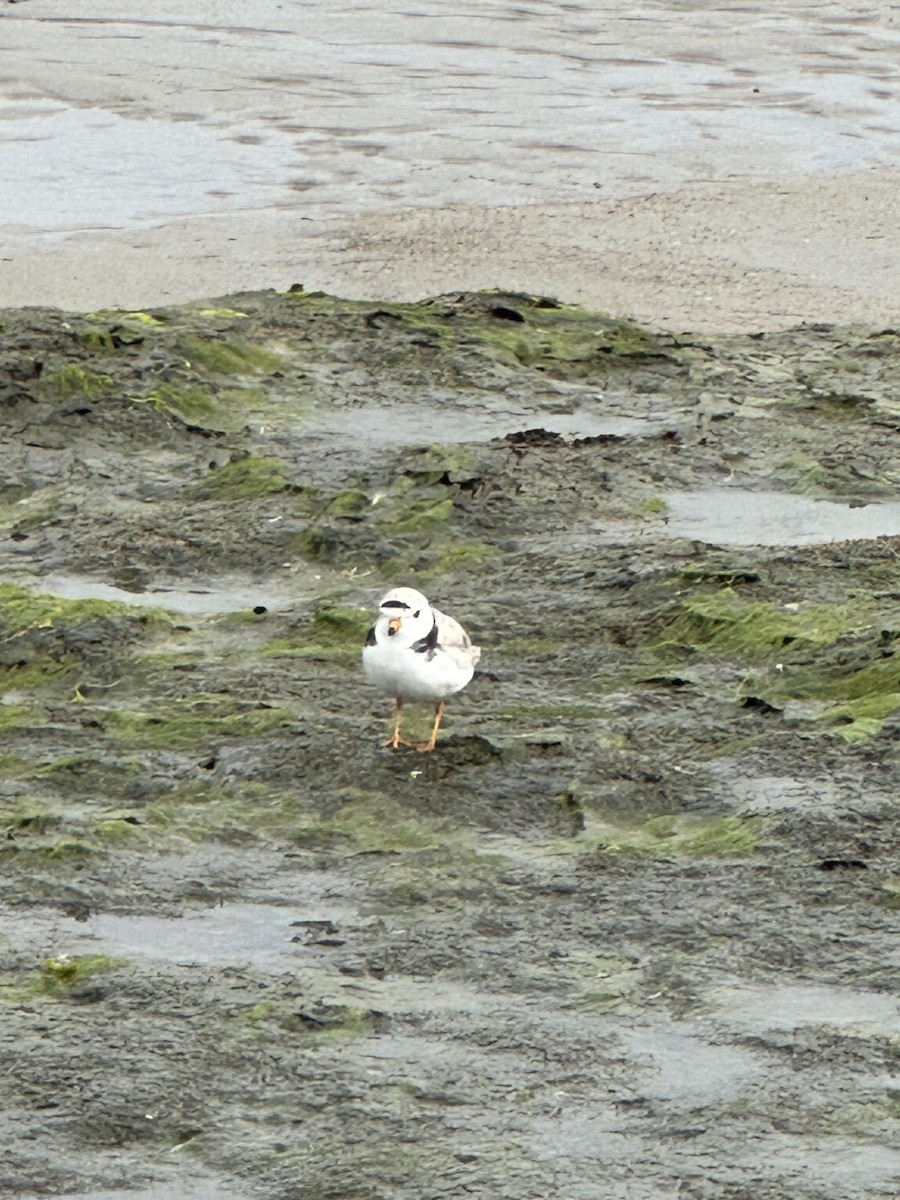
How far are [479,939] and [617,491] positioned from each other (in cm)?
320

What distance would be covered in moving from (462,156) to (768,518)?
581 cm

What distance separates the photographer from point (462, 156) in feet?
44.1

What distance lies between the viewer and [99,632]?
720 centimetres

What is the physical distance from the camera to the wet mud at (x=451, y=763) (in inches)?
189

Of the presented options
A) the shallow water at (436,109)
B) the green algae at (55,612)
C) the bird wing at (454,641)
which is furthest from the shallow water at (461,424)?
the shallow water at (436,109)

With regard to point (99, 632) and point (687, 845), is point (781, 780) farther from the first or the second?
point (99, 632)

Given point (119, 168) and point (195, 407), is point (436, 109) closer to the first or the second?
point (119, 168)

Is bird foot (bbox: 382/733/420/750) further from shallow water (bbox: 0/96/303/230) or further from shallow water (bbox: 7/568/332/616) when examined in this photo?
shallow water (bbox: 0/96/303/230)

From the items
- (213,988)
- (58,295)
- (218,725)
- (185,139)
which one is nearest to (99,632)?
(218,725)

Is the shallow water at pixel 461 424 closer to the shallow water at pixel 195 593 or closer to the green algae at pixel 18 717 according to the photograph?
the shallow water at pixel 195 593

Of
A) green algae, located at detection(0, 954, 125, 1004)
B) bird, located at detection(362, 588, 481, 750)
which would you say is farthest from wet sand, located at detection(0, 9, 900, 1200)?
bird, located at detection(362, 588, 481, 750)

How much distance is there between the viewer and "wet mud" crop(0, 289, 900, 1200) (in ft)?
15.8

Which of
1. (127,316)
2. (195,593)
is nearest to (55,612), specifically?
(195,593)

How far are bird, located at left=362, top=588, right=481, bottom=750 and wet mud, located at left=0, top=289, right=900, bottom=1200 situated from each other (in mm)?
191
